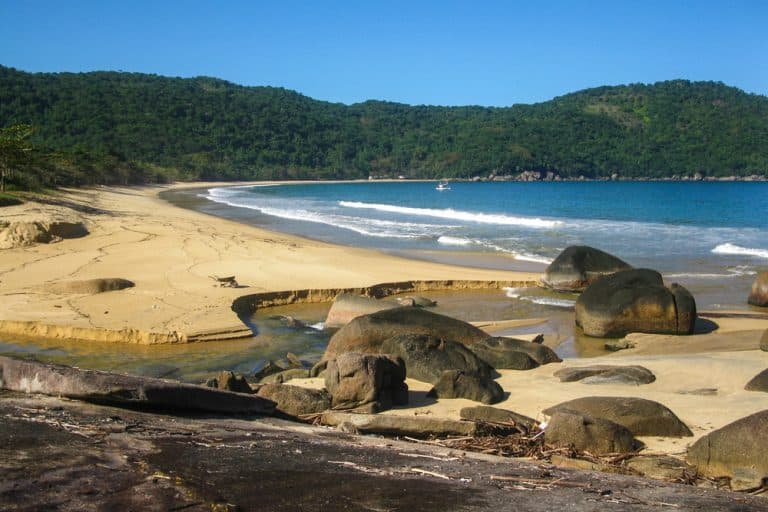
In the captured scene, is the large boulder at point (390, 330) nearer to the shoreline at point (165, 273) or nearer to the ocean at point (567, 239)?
the shoreline at point (165, 273)

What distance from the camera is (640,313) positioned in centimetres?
1281

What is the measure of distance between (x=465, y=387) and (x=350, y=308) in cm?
489

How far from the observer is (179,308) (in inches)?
531

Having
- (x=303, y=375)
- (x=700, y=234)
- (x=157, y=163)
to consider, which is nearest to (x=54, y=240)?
(x=303, y=375)

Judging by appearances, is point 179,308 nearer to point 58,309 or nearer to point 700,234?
point 58,309

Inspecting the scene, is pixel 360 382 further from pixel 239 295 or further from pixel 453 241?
pixel 453 241

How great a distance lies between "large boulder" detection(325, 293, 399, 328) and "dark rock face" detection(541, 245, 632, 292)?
543 cm

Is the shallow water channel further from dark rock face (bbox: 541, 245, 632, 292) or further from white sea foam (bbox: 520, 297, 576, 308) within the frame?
dark rock face (bbox: 541, 245, 632, 292)

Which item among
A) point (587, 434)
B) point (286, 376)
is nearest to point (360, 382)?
point (286, 376)

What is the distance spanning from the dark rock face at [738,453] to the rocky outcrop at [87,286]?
11608mm

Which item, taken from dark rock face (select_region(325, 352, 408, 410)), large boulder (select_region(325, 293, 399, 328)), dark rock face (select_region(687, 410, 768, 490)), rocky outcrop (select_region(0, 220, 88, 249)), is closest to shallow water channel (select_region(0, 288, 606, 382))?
large boulder (select_region(325, 293, 399, 328))

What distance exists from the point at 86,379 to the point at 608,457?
4013 mm

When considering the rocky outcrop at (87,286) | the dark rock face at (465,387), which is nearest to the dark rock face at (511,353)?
the dark rock face at (465,387)

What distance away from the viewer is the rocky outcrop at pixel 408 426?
21.0 ft
